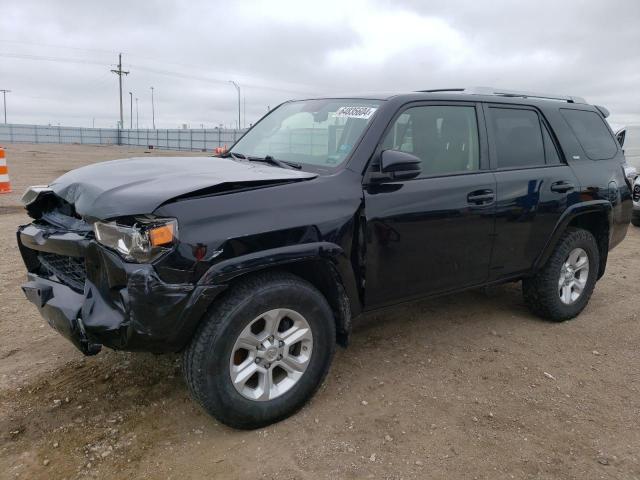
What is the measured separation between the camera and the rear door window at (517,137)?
389 centimetres

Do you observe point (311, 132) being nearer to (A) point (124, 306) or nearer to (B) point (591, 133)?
(A) point (124, 306)

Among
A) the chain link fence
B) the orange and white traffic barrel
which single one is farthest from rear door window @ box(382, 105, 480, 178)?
the chain link fence

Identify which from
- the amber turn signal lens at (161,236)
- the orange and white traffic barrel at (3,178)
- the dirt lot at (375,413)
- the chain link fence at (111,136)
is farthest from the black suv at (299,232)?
the chain link fence at (111,136)

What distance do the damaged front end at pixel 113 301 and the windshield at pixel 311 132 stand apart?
51.1 inches

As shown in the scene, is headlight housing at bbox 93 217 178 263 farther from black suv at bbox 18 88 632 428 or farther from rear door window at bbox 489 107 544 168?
rear door window at bbox 489 107 544 168

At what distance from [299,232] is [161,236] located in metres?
0.73

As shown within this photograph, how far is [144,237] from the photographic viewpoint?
242 cm

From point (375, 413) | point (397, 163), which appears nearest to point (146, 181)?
A: point (397, 163)

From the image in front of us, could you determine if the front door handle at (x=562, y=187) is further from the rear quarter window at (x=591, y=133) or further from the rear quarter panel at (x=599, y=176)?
Answer: the rear quarter window at (x=591, y=133)

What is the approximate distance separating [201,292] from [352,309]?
3.40 ft

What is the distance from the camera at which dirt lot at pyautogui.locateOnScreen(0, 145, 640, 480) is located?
2.56 meters

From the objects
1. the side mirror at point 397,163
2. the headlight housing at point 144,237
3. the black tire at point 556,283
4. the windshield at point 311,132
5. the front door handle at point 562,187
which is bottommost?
the black tire at point 556,283

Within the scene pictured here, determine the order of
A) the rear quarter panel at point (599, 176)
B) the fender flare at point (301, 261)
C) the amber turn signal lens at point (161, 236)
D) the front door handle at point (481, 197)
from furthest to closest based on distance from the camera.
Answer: the rear quarter panel at point (599, 176) < the front door handle at point (481, 197) < the fender flare at point (301, 261) < the amber turn signal lens at point (161, 236)

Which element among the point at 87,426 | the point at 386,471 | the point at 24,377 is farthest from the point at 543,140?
the point at 24,377
